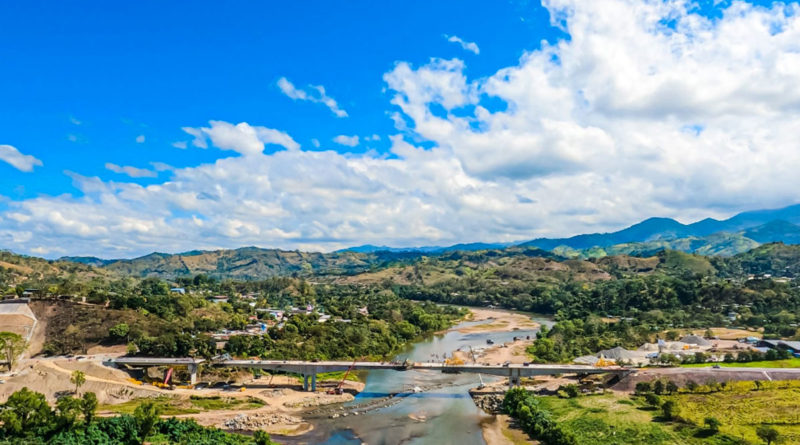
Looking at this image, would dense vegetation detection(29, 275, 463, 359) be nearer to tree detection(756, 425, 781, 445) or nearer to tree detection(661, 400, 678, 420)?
tree detection(661, 400, 678, 420)

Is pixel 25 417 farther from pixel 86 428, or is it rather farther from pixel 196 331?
pixel 196 331

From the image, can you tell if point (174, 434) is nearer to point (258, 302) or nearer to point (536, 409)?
point (536, 409)

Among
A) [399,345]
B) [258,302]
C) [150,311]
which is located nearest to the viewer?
[150,311]

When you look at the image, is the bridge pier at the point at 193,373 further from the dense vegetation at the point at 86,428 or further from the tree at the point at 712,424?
the tree at the point at 712,424

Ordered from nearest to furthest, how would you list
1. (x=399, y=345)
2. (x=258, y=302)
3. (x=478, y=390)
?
(x=478, y=390)
(x=399, y=345)
(x=258, y=302)

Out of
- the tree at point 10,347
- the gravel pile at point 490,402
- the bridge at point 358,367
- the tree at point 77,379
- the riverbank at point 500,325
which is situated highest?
the tree at point 10,347

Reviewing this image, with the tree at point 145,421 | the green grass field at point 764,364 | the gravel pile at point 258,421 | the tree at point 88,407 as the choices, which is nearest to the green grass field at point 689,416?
the green grass field at point 764,364

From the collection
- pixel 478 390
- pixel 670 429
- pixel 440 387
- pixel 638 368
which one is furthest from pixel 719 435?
pixel 440 387
